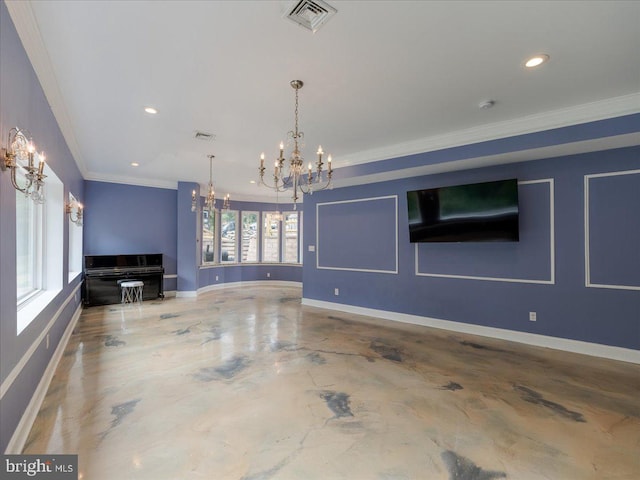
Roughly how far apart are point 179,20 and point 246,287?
7.73 meters

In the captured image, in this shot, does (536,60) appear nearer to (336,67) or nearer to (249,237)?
(336,67)

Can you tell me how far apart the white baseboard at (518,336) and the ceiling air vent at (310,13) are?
4387 mm

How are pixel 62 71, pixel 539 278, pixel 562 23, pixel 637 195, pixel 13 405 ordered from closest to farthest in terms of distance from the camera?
pixel 13 405
pixel 562 23
pixel 62 71
pixel 637 195
pixel 539 278

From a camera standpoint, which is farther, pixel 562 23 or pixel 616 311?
pixel 616 311

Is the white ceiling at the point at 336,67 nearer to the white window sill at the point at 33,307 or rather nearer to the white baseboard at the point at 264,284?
the white window sill at the point at 33,307

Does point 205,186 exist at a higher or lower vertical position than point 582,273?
higher

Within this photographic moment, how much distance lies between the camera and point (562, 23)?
7.02 feet

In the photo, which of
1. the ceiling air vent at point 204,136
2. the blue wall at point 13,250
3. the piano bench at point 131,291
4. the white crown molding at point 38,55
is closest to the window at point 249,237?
the piano bench at point 131,291

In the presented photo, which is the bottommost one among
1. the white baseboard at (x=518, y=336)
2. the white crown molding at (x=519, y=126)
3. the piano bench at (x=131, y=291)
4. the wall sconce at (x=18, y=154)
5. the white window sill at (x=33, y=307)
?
the white baseboard at (x=518, y=336)

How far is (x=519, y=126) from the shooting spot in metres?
3.74

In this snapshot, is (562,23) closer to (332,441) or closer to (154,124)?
(332,441)

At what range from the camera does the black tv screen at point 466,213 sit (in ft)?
13.6

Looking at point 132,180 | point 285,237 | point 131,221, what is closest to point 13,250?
point 131,221

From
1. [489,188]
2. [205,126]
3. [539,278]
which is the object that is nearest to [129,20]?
[205,126]
